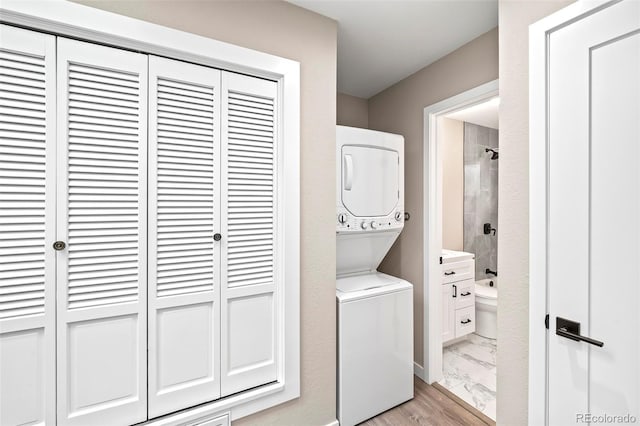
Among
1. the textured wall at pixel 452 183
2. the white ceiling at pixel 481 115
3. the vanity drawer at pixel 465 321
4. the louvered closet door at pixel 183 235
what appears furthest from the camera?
the textured wall at pixel 452 183

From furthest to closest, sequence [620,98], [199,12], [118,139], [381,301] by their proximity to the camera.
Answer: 1. [381,301]
2. [199,12]
3. [118,139]
4. [620,98]

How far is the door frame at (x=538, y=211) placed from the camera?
1.17 metres

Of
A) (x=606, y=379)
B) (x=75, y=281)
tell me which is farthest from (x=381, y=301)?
(x=75, y=281)

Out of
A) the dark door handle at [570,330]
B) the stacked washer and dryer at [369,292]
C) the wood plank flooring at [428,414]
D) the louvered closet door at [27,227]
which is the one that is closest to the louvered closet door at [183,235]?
the louvered closet door at [27,227]

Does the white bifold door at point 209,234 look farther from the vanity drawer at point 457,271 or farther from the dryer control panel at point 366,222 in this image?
the vanity drawer at point 457,271

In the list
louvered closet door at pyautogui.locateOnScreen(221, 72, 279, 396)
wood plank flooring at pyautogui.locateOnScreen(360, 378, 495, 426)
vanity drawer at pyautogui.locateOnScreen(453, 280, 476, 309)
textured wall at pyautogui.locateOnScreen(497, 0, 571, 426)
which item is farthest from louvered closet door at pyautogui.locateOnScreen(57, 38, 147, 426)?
vanity drawer at pyautogui.locateOnScreen(453, 280, 476, 309)

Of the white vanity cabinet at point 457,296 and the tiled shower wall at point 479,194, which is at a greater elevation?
the tiled shower wall at point 479,194

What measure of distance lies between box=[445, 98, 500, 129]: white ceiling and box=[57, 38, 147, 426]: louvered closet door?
286 centimetres

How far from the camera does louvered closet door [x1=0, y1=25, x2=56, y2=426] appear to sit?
1076mm

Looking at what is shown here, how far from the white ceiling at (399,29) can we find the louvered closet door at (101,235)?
109 cm

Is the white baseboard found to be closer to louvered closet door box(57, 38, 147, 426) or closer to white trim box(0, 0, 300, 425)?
white trim box(0, 0, 300, 425)

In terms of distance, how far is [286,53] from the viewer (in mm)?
1613

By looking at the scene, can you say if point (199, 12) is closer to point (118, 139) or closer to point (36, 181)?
point (118, 139)

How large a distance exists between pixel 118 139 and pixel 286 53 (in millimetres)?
978
